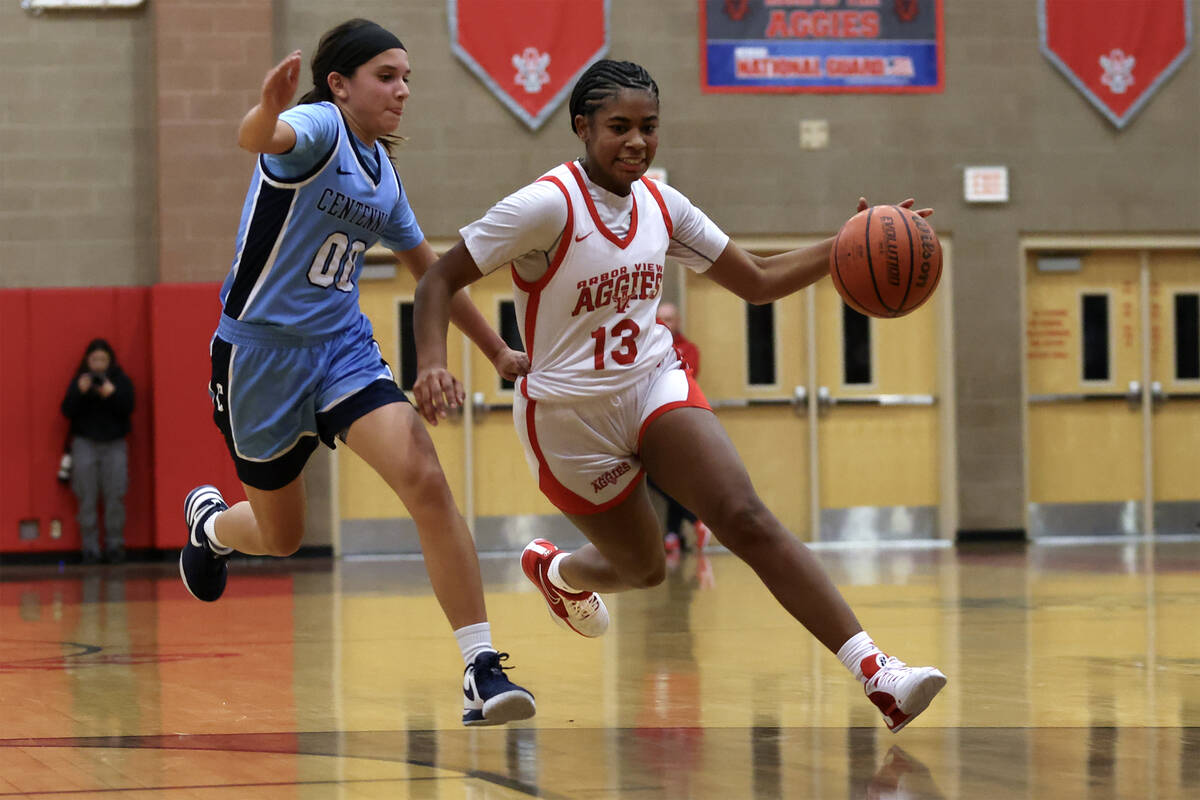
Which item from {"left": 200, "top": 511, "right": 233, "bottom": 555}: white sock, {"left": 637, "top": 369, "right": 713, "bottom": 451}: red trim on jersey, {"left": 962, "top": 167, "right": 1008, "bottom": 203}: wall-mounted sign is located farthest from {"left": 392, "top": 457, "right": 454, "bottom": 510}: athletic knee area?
{"left": 962, "top": 167, "right": 1008, "bottom": 203}: wall-mounted sign

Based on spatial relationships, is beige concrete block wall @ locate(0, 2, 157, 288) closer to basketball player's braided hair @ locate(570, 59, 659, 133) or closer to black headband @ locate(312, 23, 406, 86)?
black headband @ locate(312, 23, 406, 86)

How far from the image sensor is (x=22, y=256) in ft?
39.1

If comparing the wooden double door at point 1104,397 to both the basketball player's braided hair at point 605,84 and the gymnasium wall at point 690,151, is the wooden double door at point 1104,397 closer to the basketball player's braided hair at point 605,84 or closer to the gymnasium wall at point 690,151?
the gymnasium wall at point 690,151

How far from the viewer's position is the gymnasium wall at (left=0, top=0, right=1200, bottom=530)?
39.0 ft

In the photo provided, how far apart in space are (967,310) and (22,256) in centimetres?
727

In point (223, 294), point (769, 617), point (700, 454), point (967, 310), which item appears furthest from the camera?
point (967, 310)

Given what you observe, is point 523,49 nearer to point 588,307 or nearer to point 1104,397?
point 1104,397

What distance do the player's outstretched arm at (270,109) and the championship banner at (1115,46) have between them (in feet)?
33.0

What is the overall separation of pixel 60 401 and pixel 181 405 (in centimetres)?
91

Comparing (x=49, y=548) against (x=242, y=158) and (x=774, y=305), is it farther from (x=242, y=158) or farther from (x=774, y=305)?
(x=774, y=305)

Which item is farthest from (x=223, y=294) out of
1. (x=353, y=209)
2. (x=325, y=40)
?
(x=325, y=40)

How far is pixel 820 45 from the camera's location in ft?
40.2

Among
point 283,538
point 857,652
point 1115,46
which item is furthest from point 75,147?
point 857,652

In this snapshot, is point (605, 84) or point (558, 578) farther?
point (558, 578)
